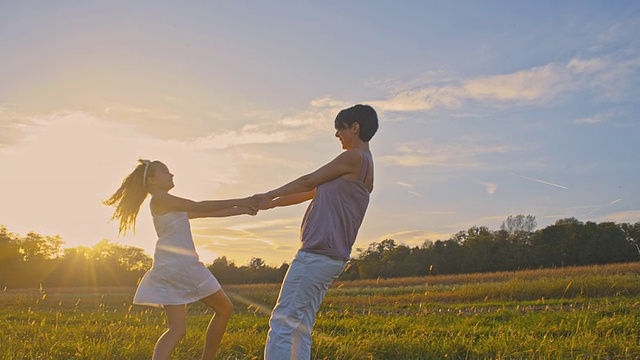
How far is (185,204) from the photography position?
5.42 m

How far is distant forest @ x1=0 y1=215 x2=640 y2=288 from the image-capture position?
53.6 meters

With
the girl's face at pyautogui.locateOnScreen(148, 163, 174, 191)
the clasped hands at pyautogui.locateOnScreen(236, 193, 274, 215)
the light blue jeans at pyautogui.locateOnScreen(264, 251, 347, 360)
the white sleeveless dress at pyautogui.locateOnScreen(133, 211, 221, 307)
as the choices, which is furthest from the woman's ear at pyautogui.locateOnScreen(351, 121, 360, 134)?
the girl's face at pyautogui.locateOnScreen(148, 163, 174, 191)

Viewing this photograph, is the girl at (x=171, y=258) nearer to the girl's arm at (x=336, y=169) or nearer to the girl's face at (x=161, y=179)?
the girl's face at (x=161, y=179)

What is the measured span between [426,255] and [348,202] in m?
59.8

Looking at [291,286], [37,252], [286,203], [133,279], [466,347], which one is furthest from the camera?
[37,252]

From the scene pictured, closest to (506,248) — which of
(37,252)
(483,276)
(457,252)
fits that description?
(457,252)

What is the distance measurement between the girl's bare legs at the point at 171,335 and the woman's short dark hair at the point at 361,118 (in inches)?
89.1

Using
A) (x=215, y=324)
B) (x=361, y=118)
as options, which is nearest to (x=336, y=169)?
(x=361, y=118)

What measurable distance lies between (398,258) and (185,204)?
57836mm

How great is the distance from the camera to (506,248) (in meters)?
62.6

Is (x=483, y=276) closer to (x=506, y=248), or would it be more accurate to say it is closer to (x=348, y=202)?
(x=506, y=248)

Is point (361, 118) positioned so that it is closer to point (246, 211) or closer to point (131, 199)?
point (246, 211)

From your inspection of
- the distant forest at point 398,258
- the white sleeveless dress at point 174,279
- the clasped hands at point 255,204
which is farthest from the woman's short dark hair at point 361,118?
the distant forest at point 398,258

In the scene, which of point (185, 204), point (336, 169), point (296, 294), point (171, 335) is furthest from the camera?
point (185, 204)
